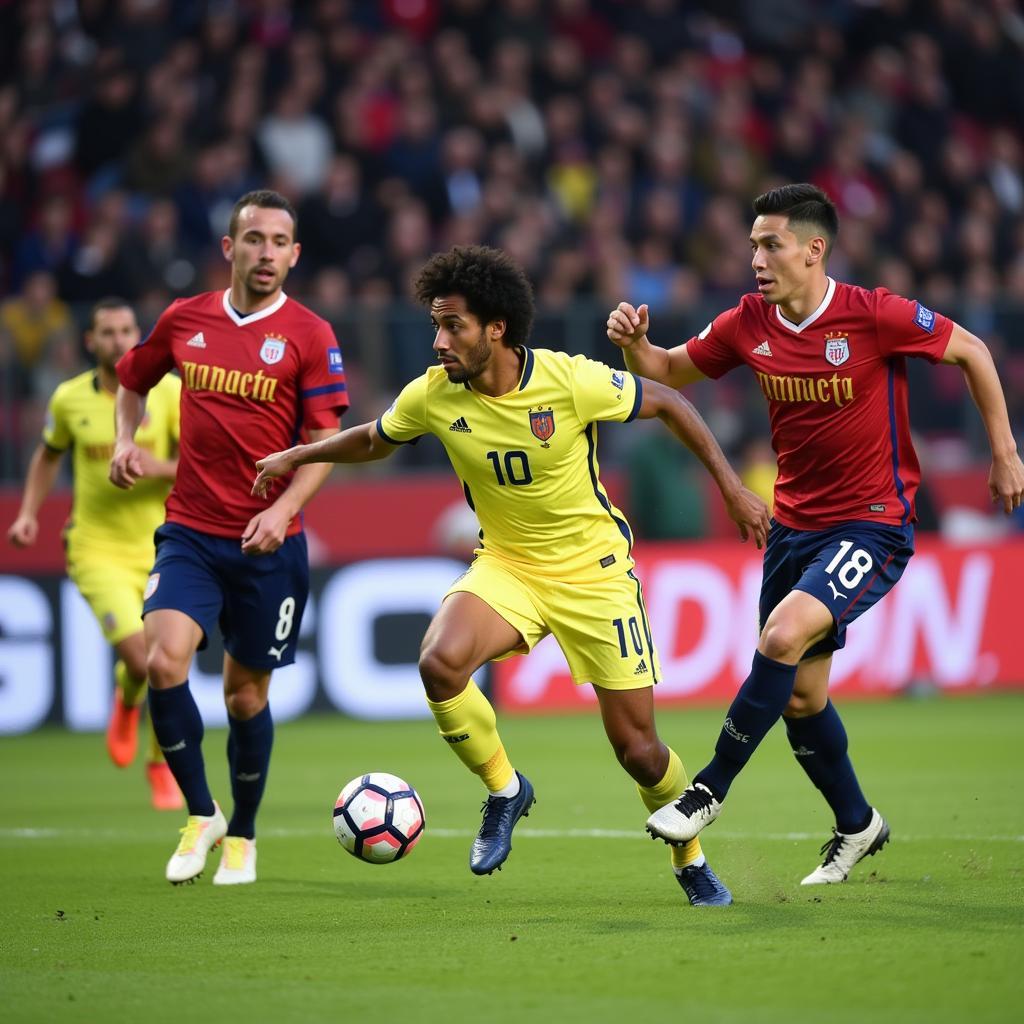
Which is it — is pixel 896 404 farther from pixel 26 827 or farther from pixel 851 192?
pixel 851 192

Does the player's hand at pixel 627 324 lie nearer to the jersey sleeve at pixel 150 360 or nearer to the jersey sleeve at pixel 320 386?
the jersey sleeve at pixel 320 386

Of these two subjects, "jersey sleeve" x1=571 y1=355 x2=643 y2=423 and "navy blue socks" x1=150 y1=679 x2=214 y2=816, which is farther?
"navy blue socks" x1=150 y1=679 x2=214 y2=816

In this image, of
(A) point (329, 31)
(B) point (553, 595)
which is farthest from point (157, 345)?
(A) point (329, 31)

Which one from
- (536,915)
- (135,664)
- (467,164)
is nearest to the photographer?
(536,915)

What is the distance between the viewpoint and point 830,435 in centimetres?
678

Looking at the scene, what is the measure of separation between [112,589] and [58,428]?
0.96 metres

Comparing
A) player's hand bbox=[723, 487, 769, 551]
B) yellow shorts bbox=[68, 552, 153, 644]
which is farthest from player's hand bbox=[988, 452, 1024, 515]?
yellow shorts bbox=[68, 552, 153, 644]

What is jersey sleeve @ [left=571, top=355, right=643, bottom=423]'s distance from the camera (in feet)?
21.3

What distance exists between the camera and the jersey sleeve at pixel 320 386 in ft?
24.7

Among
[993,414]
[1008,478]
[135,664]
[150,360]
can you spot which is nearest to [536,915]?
[1008,478]

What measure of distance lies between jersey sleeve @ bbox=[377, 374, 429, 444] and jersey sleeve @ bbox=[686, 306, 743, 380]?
3.80 feet

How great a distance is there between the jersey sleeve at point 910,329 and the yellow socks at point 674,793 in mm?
1733

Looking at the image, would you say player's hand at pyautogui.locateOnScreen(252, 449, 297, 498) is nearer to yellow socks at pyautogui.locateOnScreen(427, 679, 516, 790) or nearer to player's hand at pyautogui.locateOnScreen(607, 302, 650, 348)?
yellow socks at pyautogui.locateOnScreen(427, 679, 516, 790)

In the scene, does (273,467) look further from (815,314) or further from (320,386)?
(815,314)
